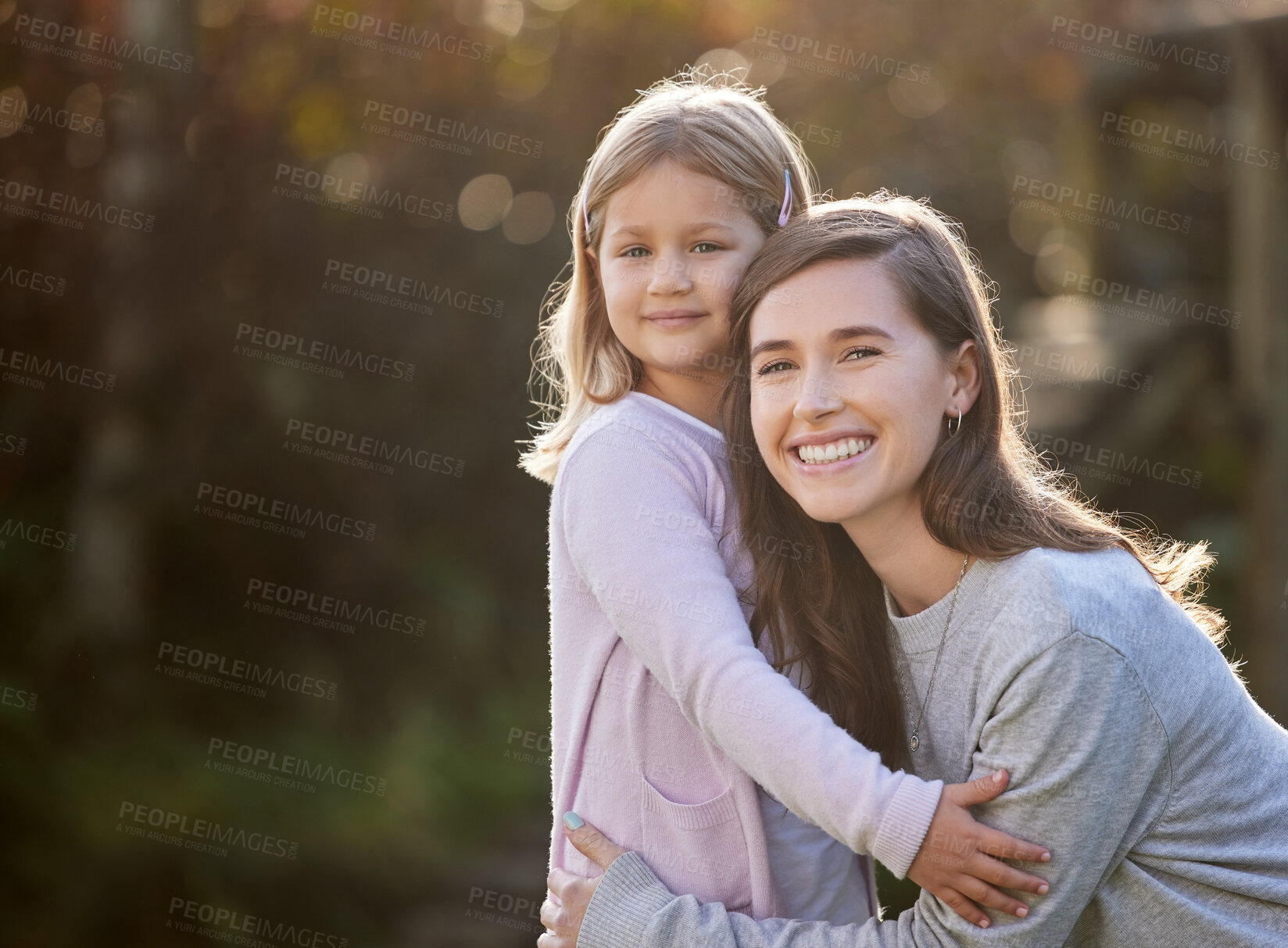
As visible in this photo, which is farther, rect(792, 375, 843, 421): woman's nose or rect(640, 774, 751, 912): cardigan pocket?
rect(640, 774, 751, 912): cardigan pocket

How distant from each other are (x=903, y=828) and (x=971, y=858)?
128 mm

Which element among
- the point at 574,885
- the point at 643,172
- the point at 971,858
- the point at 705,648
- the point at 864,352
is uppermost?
the point at 643,172

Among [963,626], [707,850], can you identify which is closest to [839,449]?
[963,626]

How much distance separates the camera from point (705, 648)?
2.15 metres

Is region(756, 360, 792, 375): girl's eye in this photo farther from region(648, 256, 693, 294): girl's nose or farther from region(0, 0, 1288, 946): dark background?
region(0, 0, 1288, 946): dark background

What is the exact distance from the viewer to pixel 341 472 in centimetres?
692

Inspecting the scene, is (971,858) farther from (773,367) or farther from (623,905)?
(773,367)

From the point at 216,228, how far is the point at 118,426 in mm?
1312

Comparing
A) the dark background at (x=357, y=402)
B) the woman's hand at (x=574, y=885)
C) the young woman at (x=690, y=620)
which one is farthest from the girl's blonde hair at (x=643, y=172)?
the dark background at (x=357, y=402)

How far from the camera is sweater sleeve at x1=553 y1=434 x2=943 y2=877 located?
2.01 m

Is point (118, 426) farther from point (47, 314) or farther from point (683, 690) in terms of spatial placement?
point (683, 690)

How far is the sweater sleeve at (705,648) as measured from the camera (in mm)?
2008

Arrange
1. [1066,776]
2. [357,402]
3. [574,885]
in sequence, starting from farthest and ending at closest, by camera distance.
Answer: [357,402]
[574,885]
[1066,776]

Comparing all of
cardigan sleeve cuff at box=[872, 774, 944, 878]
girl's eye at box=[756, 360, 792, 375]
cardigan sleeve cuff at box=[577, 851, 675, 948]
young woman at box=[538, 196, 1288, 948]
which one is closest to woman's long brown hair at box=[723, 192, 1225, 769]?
young woman at box=[538, 196, 1288, 948]
